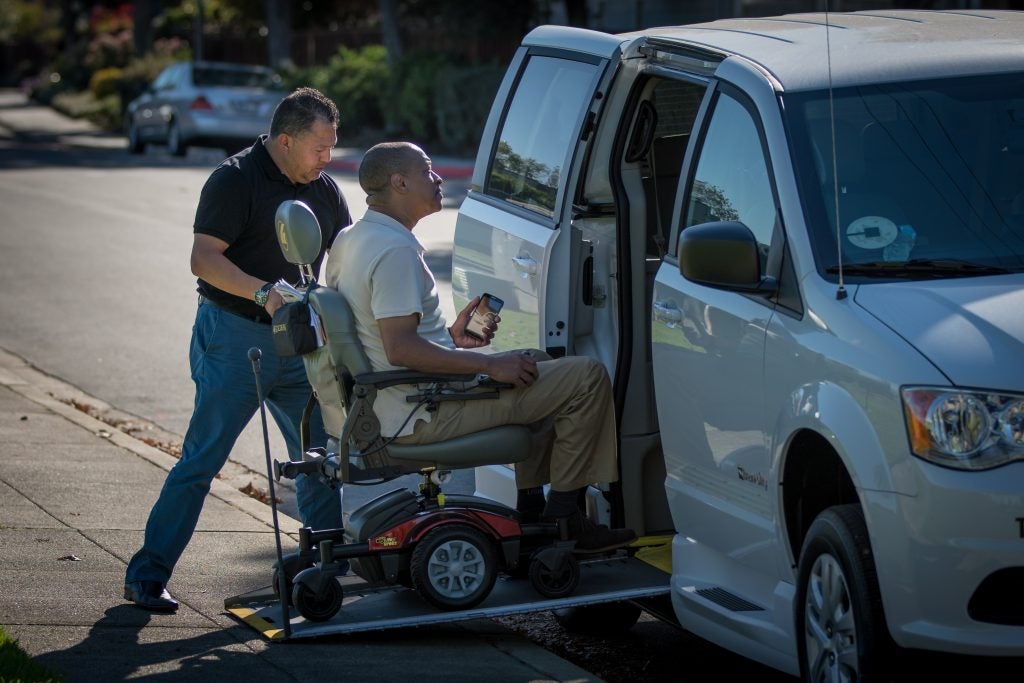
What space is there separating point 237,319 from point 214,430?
0.43 metres

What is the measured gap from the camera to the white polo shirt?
558cm

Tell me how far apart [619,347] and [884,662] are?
194cm

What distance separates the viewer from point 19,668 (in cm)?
504

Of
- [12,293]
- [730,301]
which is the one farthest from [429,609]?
[12,293]

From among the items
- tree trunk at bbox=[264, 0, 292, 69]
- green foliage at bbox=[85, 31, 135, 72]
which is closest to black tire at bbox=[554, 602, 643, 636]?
tree trunk at bbox=[264, 0, 292, 69]

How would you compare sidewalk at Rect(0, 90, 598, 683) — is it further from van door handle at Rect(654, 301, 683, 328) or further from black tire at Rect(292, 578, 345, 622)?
van door handle at Rect(654, 301, 683, 328)

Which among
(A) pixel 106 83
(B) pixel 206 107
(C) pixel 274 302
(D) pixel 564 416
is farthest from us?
(A) pixel 106 83

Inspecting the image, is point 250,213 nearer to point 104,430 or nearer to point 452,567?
point 452,567

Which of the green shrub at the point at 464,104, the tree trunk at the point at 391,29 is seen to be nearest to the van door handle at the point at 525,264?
the green shrub at the point at 464,104

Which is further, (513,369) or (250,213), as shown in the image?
(250,213)

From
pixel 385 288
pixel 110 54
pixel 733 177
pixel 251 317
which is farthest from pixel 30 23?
pixel 733 177

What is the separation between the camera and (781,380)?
4703 millimetres

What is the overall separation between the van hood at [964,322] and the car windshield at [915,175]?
5.7 inches

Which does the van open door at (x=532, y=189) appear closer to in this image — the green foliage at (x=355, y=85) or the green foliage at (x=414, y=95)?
the green foliage at (x=414, y=95)
